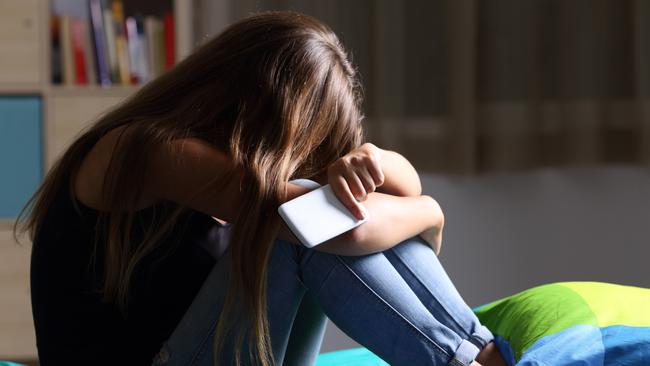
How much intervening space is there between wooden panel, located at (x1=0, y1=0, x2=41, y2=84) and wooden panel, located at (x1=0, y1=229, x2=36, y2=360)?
0.41 metres

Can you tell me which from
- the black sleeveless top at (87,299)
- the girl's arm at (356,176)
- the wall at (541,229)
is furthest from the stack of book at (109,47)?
the girl's arm at (356,176)

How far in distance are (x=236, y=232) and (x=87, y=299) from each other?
0.26 meters

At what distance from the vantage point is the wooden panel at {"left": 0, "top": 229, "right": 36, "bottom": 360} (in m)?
2.36

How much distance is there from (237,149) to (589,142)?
1.59 metres

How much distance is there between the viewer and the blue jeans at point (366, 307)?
1.08 m

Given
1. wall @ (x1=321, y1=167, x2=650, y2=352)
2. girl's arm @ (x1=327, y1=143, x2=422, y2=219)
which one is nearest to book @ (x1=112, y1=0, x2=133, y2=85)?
wall @ (x1=321, y1=167, x2=650, y2=352)

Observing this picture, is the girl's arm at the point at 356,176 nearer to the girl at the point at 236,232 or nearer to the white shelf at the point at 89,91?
the girl at the point at 236,232

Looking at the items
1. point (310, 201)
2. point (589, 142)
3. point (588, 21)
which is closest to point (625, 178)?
point (589, 142)

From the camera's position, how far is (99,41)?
2395 millimetres

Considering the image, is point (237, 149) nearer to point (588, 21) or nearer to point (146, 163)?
point (146, 163)

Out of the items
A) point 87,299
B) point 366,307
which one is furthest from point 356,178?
point 87,299

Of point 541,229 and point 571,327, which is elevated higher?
point 571,327

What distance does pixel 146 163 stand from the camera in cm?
115

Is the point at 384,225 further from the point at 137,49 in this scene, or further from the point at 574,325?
the point at 137,49
